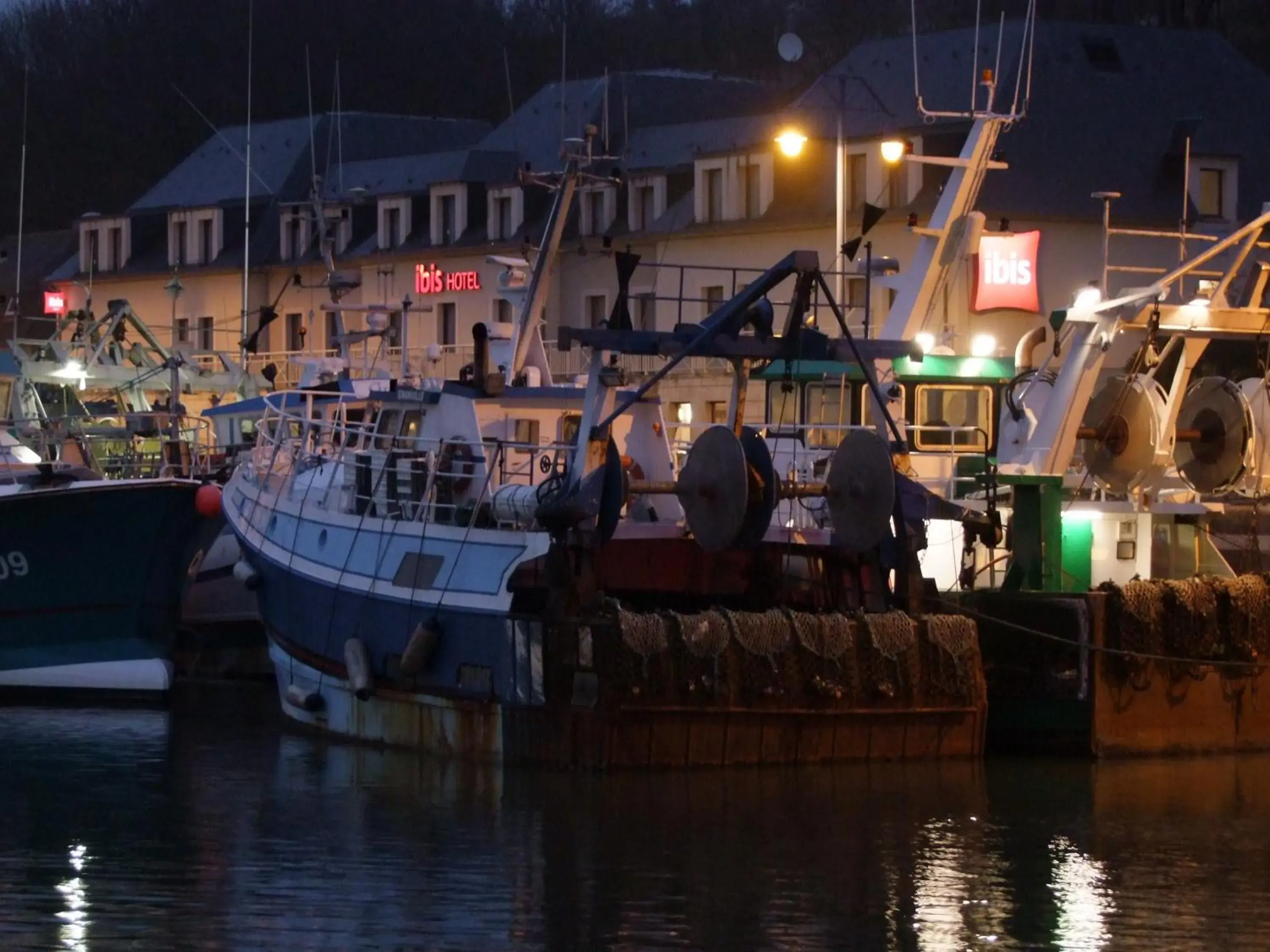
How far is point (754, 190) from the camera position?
52438 mm

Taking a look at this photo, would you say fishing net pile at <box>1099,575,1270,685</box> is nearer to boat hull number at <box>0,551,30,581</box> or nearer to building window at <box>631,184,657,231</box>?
boat hull number at <box>0,551,30,581</box>

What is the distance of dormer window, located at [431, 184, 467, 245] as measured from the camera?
59.8 metres

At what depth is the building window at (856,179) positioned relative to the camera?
49.5 metres

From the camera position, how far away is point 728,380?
4956cm

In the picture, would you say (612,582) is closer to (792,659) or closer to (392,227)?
(792,659)

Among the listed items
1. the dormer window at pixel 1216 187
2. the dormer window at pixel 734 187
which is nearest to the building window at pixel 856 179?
the dormer window at pixel 734 187

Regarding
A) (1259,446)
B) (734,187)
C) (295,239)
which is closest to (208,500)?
(1259,446)

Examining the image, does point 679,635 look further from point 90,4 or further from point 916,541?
point 90,4

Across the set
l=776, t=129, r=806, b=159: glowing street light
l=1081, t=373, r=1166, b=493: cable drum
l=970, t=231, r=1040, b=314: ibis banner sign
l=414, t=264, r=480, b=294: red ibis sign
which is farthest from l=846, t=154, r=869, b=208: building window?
l=1081, t=373, r=1166, b=493: cable drum

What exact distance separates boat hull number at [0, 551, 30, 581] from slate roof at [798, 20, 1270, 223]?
24105mm

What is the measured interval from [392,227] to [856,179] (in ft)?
52.1

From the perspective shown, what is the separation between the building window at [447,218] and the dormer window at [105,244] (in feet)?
40.5

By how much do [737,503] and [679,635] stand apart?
1203 mm

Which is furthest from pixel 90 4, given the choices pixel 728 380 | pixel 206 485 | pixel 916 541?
pixel 916 541
